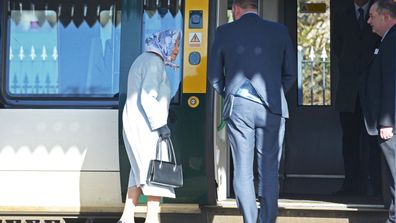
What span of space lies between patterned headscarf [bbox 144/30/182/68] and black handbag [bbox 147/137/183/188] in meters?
0.62

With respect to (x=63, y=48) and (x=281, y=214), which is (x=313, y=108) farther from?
(x=63, y=48)

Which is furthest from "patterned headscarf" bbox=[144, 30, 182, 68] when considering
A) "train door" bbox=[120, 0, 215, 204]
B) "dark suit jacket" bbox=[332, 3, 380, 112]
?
"dark suit jacket" bbox=[332, 3, 380, 112]

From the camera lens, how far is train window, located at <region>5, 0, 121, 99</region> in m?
6.39

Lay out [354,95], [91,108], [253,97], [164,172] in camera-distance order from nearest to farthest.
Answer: [253,97]
[164,172]
[91,108]
[354,95]

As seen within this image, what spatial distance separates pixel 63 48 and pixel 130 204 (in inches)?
55.7

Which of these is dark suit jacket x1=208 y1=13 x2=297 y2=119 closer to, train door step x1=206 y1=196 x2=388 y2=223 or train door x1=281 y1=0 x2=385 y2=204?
train door step x1=206 y1=196 x2=388 y2=223

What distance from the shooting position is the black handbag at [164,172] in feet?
18.8

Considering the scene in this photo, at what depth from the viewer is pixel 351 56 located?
7.05 meters

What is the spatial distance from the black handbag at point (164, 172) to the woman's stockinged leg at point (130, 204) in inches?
7.8

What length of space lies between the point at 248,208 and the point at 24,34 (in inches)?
93.6

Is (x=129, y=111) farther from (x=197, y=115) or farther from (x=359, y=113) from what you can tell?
(x=359, y=113)

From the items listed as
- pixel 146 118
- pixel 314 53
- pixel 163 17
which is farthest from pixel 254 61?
pixel 314 53

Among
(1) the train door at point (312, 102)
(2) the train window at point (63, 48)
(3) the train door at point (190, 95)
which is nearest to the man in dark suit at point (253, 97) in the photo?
(3) the train door at point (190, 95)

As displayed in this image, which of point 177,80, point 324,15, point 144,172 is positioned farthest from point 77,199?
point 324,15
